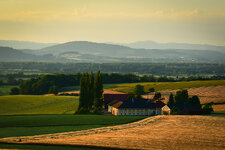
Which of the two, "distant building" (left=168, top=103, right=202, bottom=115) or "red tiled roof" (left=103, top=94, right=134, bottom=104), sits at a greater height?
"red tiled roof" (left=103, top=94, right=134, bottom=104)

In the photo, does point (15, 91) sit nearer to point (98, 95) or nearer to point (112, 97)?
point (112, 97)

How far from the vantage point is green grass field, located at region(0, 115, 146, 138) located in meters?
52.0

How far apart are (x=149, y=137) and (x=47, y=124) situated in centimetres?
2076

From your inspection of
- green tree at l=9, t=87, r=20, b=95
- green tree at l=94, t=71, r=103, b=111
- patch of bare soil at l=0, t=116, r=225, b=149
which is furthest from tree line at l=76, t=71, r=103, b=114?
green tree at l=9, t=87, r=20, b=95

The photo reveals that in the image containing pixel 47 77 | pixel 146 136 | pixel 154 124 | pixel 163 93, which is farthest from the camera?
pixel 47 77

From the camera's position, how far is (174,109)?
8256 centimetres

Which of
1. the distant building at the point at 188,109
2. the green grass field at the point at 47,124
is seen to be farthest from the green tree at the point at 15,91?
the green grass field at the point at 47,124

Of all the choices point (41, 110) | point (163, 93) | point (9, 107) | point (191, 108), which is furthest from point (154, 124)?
point (163, 93)

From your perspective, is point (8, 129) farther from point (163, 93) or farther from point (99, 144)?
point (163, 93)

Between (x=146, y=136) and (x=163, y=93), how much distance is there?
6705 cm

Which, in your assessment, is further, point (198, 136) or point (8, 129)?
point (8, 129)

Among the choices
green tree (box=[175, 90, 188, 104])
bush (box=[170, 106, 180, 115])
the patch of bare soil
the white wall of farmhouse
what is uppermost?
green tree (box=[175, 90, 188, 104])

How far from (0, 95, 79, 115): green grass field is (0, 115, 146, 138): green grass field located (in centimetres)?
1675

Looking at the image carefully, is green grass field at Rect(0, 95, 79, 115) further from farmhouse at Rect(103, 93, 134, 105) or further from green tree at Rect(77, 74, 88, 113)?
farmhouse at Rect(103, 93, 134, 105)
